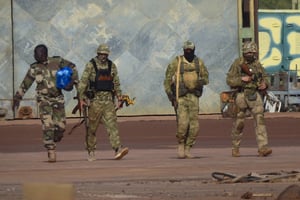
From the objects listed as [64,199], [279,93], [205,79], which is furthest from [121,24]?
[64,199]

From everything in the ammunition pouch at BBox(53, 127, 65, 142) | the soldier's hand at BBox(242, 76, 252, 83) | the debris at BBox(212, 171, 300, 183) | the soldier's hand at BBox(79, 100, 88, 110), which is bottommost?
the debris at BBox(212, 171, 300, 183)

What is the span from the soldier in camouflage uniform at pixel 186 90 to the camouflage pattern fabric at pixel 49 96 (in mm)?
1720

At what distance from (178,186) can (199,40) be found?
20833 millimetres

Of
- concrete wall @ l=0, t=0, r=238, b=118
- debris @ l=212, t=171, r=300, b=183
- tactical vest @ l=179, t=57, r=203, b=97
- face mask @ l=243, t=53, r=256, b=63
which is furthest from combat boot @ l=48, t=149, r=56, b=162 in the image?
concrete wall @ l=0, t=0, r=238, b=118

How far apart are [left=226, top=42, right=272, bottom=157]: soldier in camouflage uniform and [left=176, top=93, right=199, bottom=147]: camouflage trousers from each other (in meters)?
0.68

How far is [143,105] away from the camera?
107ft

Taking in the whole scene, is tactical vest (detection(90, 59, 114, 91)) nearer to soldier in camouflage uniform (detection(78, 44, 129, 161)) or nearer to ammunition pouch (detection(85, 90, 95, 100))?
soldier in camouflage uniform (detection(78, 44, 129, 161))

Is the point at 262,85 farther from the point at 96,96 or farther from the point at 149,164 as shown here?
the point at 96,96

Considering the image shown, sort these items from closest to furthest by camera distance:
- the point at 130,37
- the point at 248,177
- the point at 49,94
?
the point at 248,177
the point at 49,94
the point at 130,37

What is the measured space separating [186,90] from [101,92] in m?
1.47

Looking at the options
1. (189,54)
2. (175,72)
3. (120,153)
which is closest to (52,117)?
(120,153)

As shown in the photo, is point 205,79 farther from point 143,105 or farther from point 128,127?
point 143,105

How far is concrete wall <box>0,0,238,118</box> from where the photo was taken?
3209 cm

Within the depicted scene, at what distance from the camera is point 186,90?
58.7ft
